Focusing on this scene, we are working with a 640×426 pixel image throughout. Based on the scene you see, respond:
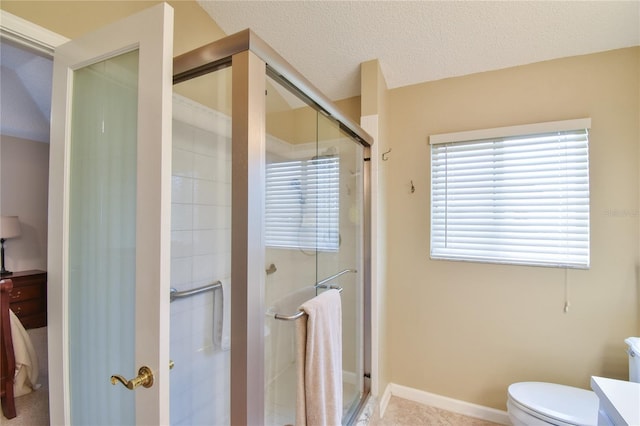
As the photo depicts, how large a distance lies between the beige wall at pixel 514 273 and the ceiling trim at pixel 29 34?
191 cm

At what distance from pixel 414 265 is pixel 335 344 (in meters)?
0.95

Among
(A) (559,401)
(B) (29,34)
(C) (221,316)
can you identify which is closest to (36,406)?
(C) (221,316)

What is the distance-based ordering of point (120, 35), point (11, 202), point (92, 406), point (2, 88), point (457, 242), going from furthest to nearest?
1. point (11, 202)
2. point (457, 242)
3. point (2, 88)
4. point (92, 406)
5. point (120, 35)

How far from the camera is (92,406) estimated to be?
1002 millimetres

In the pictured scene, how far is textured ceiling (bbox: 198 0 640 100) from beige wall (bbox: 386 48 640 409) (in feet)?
0.39

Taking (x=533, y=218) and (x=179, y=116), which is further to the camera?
(x=533, y=218)

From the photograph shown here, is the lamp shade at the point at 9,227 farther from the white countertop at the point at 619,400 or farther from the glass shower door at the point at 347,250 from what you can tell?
the white countertop at the point at 619,400

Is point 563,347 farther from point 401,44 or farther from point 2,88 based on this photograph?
point 2,88

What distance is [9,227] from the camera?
221cm

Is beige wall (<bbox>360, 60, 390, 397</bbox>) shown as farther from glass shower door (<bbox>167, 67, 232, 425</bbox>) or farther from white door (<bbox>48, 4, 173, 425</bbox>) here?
white door (<bbox>48, 4, 173, 425</bbox>)

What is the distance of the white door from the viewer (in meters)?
0.81

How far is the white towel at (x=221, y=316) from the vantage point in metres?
1.23

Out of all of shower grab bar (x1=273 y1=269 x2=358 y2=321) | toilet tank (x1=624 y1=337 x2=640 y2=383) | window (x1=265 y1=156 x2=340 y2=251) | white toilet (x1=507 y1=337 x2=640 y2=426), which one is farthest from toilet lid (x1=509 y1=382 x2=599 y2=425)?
window (x1=265 y1=156 x2=340 y2=251)

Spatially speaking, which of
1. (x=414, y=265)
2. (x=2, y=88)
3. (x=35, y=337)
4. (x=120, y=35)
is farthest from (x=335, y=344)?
(x=2, y=88)
